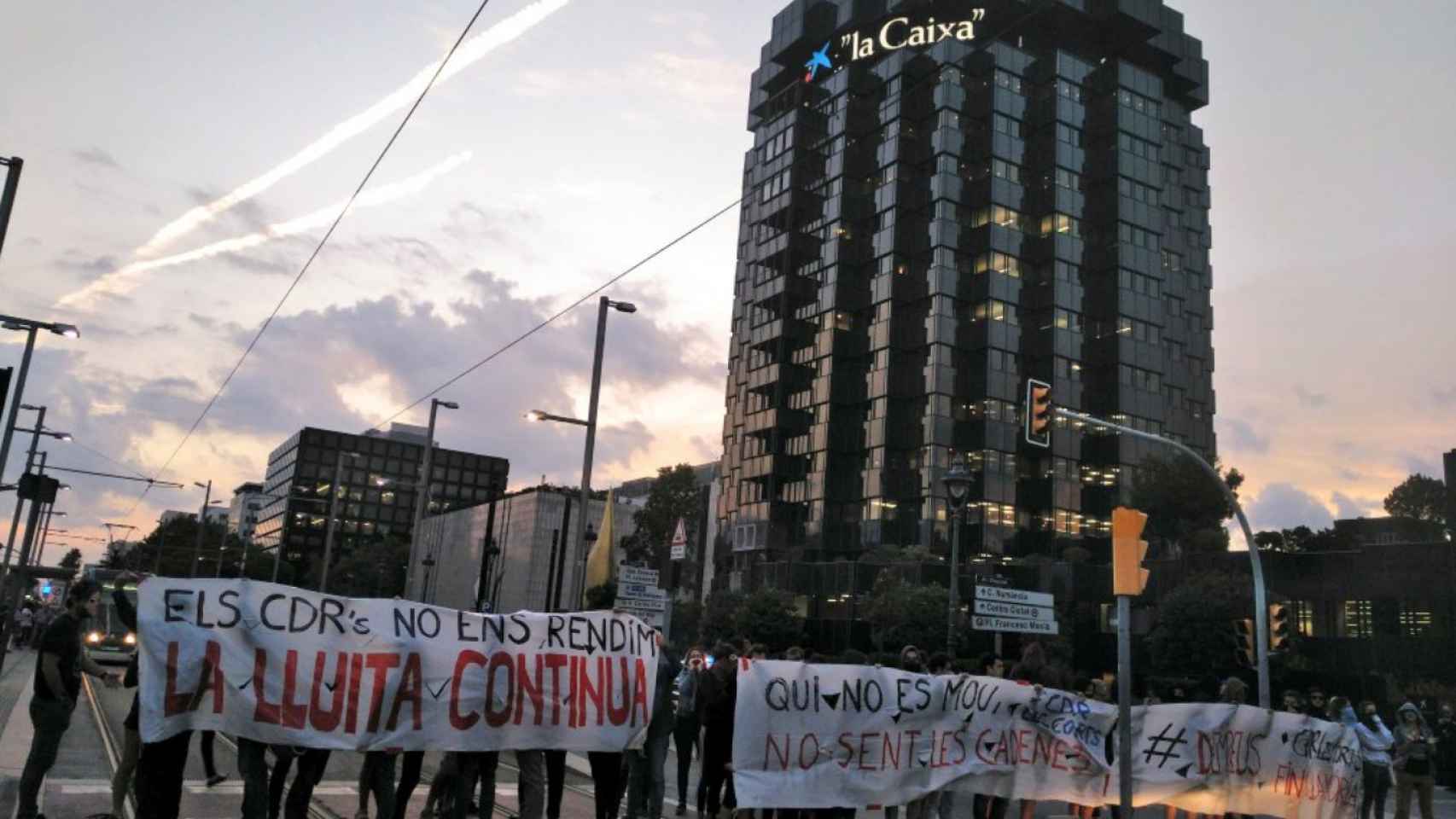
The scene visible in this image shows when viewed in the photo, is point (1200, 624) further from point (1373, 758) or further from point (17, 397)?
point (17, 397)

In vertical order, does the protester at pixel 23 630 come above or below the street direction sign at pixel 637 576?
below

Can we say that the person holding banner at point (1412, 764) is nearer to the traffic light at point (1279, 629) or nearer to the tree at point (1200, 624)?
the traffic light at point (1279, 629)

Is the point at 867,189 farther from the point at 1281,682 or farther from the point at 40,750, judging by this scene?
the point at 40,750

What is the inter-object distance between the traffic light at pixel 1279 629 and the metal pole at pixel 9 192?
21904 millimetres

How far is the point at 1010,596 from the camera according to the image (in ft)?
58.6

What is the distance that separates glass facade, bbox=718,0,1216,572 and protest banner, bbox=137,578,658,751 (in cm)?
6639

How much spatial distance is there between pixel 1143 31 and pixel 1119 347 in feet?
93.7

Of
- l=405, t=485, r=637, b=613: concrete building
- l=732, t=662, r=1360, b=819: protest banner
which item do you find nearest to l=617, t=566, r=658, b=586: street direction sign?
l=732, t=662, r=1360, b=819: protest banner

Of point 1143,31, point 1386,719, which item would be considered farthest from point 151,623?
point 1143,31

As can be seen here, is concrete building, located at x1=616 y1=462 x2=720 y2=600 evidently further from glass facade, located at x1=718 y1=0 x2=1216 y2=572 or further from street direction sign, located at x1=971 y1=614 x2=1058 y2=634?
street direction sign, located at x1=971 y1=614 x2=1058 y2=634

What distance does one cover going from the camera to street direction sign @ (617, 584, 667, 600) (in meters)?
17.5

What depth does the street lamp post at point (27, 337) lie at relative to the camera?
917 inches

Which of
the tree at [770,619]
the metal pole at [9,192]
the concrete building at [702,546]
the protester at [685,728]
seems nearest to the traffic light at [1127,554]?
the protester at [685,728]

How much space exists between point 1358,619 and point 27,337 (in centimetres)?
4800
